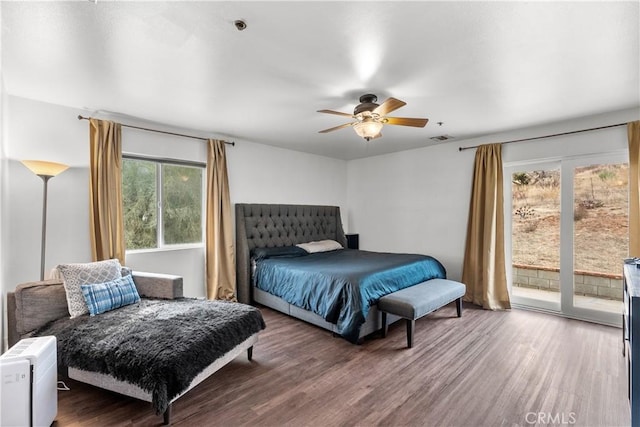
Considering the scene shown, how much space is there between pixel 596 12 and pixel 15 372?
145 inches

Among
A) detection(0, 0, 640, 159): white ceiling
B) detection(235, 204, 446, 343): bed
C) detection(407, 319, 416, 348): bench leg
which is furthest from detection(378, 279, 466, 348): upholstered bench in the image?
detection(0, 0, 640, 159): white ceiling

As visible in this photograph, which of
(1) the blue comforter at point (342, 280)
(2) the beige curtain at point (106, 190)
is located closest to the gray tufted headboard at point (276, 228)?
(1) the blue comforter at point (342, 280)

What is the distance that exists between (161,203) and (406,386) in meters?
3.44

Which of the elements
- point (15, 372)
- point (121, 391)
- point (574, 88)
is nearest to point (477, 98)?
point (574, 88)

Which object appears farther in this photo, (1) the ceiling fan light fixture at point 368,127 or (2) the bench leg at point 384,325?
(2) the bench leg at point 384,325

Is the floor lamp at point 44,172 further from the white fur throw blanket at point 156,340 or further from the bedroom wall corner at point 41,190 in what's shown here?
the white fur throw blanket at point 156,340

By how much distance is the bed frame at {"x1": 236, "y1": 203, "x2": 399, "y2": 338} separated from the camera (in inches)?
151

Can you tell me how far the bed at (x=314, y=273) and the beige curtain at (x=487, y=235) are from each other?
1.93 ft

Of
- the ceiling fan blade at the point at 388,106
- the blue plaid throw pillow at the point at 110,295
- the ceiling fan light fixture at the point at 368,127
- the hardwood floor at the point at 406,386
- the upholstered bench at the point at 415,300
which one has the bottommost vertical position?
the hardwood floor at the point at 406,386

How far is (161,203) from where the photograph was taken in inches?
150

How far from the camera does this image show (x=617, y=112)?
3.26m

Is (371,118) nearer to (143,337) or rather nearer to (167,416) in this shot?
(143,337)

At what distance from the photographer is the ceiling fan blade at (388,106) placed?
2351 mm

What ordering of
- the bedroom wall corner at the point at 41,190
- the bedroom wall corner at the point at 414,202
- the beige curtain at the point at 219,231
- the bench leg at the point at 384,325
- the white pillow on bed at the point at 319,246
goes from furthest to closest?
the white pillow on bed at the point at 319,246 → the bedroom wall corner at the point at 414,202 → the beige curtain at the point at 219,231 → the bench leg at the point at 384,325 → the bedroom wall corner at the point at 41,190
